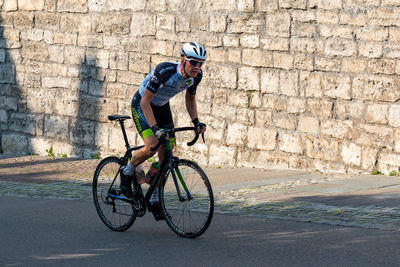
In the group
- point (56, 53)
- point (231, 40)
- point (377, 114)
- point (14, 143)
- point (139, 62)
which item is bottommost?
point (14, 143)

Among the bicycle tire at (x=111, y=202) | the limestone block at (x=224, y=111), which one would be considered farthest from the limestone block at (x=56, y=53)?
the bicycle tire at (x=111, y=202)

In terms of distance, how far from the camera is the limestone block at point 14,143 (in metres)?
15.5

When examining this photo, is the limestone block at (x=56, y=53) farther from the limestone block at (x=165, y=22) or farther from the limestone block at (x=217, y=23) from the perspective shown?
the limestone block at (x=217, y=23)

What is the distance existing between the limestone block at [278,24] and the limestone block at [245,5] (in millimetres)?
359

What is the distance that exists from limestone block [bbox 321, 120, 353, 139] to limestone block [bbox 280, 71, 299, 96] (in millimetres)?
669

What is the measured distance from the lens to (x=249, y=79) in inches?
472

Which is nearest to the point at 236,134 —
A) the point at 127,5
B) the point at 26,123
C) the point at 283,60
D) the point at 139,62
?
the point at 283,60

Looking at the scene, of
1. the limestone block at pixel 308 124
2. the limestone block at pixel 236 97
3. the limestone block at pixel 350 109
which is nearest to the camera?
the limestone block at pixel 350 109

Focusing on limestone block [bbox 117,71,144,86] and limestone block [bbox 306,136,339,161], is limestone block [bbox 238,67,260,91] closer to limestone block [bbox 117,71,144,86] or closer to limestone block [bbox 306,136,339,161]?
limestone block [bbox 306,136,339,161]

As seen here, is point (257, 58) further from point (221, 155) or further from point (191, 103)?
point (191, 103)

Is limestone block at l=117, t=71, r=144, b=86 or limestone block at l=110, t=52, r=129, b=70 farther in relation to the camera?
limestone block at l=110, t=52, r=129, b=70

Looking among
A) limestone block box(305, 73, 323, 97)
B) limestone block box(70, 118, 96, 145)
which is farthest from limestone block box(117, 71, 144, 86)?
limestone block box(305, 73, 323, 97)

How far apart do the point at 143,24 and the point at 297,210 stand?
6.15m

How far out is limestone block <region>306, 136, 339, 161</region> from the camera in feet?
36.2
